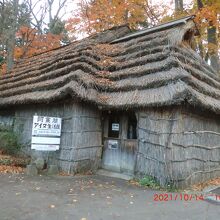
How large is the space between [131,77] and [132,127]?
1.88 m

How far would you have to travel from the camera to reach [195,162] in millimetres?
9547

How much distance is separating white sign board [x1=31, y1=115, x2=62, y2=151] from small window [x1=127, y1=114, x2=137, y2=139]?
2596 millimetres

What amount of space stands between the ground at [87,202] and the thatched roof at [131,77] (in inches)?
111

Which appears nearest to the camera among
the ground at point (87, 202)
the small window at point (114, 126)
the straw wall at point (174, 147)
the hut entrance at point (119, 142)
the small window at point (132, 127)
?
the ground at point (87, 202)

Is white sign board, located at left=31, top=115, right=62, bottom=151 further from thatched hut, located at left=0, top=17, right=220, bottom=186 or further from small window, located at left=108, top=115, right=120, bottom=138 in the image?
small window, located at left=108, top=115, right=120, bottom=138

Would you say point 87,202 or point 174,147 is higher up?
point 174,147

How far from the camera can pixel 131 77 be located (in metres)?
10.5

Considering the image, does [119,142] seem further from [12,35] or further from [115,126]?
[12,35]

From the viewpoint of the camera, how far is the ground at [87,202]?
589 cm

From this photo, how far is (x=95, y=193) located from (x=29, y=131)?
5.93m

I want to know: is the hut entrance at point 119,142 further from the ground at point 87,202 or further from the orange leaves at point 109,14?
the orange leaves at point 109,14

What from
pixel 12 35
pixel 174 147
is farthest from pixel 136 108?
pixel 12 35

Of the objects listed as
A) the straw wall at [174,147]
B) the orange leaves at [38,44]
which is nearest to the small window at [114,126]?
the straw wall at [174,147]

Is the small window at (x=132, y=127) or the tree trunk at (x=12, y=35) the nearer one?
the small window at (x=132, y=127)
